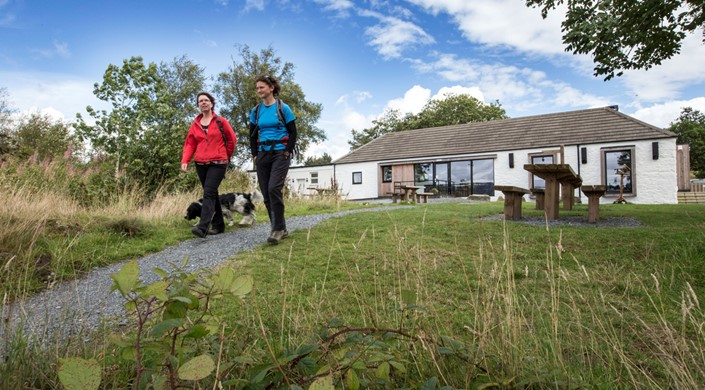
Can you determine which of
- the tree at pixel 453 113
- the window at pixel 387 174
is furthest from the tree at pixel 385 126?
the window at pixel 387 174

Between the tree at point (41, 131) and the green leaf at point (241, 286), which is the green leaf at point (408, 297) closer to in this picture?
the green leaf at point (241, 286)

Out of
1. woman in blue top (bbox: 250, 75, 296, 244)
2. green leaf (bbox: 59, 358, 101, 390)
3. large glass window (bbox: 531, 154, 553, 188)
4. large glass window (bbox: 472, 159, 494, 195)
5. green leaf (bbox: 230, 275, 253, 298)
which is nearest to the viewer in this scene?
green leaf (bbox: 59, 358, 101, 390)

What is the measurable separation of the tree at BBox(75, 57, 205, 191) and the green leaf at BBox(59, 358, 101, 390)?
8685 millimetres

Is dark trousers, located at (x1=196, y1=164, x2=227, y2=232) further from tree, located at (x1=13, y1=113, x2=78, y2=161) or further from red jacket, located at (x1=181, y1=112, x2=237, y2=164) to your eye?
tree, located at (x1=13, y1=113, x2=78, y2=161)

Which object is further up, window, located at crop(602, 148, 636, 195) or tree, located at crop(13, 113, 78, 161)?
tree, located at crop(13, 113, 78, 161)

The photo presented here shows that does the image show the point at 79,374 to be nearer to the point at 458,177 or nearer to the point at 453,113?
the point at 458,177

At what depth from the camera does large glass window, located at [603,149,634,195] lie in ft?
61.7

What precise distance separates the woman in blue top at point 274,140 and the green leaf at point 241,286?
4.06 meters

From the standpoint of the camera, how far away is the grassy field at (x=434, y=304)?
4.40 ft

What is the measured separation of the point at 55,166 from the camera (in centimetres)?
822

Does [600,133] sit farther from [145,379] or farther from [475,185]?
[145,379]

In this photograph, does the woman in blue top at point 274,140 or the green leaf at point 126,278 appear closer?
the green leaf at point 126,278

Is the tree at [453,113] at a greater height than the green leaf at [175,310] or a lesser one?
greater

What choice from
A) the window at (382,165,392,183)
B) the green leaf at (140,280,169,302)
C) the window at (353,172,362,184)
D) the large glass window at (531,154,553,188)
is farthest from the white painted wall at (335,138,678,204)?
the green leaf at (140,280,169,302)
